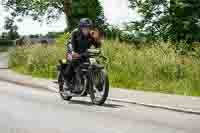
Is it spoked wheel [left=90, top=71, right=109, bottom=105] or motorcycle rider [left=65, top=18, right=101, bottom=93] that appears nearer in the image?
spoked wheel [left=90, top=71, right=109, bottom=105]

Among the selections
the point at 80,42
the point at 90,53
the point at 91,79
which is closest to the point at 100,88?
the point at 91,79

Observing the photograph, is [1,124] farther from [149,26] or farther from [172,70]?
[149,26]

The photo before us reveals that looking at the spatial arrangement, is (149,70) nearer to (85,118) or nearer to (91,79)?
(91,79)

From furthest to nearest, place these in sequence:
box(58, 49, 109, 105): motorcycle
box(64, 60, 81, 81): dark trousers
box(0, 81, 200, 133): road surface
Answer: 1. box(64, 60, 81, 81): dark trousers
2. box(58, 49, 109, 105): motorcycle
3. box(0, 81, 200, 133): road surface

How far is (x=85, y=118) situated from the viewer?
41.3 feet

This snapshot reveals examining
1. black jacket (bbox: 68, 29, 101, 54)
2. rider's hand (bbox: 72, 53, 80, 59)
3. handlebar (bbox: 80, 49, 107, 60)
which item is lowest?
rider's hand (bbox: 72, 53, 80, 59)

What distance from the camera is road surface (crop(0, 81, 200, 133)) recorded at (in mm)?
10992

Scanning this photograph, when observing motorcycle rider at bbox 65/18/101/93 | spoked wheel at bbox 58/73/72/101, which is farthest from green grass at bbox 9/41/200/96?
motorcycle rider at bbox 65/18/101/93

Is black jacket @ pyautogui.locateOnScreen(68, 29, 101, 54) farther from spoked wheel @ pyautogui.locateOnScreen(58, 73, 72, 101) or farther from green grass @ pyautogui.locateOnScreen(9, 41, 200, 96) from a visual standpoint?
green grass @ pyautogui.locateOnScreen(9, 41, 200, 96)

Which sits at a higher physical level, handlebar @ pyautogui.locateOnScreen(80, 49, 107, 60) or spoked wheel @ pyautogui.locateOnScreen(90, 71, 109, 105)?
handlebar @ pyautogui.locateOnScreen(80, 49, 107, 60)

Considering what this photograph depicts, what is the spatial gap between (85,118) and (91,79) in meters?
2.41

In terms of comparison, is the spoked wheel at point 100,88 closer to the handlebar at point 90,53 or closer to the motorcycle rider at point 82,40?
the handlebar at point 90,53

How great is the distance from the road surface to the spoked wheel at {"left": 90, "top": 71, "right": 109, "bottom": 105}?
179 mm

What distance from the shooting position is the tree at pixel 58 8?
54.6m
